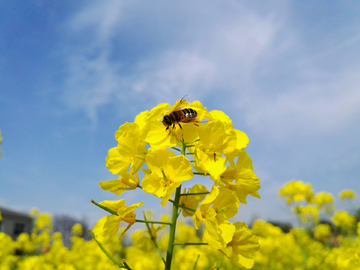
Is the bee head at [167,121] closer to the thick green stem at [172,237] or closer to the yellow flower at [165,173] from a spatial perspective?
the yellow flower at [165,173]

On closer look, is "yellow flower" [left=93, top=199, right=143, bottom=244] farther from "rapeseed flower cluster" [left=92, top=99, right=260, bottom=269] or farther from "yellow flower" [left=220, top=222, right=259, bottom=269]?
"yellow flower" [left=220, top=222, right=259, bottom=269]

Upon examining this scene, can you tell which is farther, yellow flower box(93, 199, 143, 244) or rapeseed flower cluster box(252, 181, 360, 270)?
rapeseed flower cluster box(252, 181, 360, 270)

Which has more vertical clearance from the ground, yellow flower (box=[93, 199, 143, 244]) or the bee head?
the bee head

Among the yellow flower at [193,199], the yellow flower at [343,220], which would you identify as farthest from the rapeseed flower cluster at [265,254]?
the yellow flower at [193,199]

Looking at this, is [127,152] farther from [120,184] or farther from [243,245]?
[243,245]

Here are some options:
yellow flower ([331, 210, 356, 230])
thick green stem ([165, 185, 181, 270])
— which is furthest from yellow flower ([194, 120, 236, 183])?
yellow flower ([331, 210, 356, 230])

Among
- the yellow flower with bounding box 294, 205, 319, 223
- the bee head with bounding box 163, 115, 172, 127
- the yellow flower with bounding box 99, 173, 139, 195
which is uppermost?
the yellow flower with bounding box 294, 205, 319, 223
